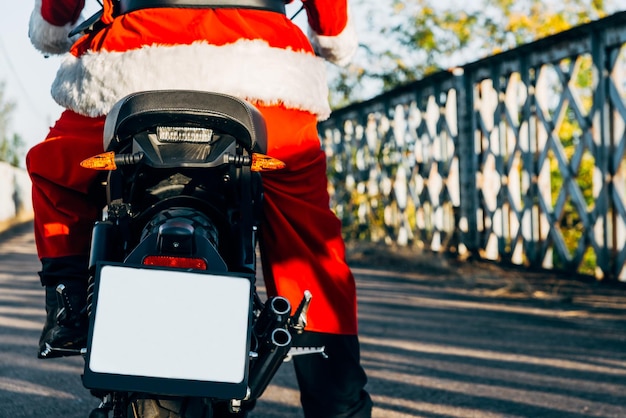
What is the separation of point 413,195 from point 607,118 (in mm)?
5322

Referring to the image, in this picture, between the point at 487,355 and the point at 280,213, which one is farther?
A: the point at 487,355

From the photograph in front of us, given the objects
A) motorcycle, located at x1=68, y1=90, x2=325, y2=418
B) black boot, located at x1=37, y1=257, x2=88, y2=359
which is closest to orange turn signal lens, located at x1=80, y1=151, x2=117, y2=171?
motorcycle, located at x1=68, y1=90, x2=325, y2=418

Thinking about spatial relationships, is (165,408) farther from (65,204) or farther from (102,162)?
(65,204)

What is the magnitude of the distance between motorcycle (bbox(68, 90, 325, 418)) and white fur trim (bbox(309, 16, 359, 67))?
2.54ft

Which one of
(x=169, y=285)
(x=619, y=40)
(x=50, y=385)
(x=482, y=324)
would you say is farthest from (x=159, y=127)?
(x=619, y=40)

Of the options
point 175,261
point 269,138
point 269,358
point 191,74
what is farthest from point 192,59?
point 269,358

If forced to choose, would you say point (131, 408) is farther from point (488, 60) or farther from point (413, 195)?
point (413, 195)

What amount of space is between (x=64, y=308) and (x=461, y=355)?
353 centimetres

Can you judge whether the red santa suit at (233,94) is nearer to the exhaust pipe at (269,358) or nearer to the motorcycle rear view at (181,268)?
the motorcycle rear view at (181,268)

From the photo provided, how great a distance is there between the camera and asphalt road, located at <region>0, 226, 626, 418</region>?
4449mm

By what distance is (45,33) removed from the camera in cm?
333

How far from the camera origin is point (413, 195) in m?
14.1

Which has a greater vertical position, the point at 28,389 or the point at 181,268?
the point at 181,268

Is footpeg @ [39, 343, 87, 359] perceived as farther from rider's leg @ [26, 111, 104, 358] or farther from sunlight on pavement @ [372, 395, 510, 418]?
sunlight on pavement @ [372, 395, 510, 418]
